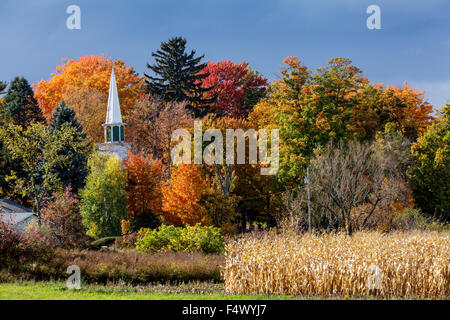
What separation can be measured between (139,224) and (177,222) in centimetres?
265

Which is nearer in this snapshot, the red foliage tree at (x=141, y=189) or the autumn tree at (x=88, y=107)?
the red foliage tree at (x=141, y=189)

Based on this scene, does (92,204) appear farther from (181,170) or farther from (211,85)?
(211,85)

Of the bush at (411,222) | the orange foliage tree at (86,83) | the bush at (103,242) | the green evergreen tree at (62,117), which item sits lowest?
the bush at (103,242)

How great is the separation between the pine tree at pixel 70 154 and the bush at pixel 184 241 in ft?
40.4

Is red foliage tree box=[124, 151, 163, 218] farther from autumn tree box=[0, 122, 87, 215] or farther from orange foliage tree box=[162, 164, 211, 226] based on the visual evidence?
autumn tree box=[0, 122, 87, 215]

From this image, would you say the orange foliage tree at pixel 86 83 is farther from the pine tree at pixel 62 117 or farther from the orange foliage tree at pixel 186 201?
the orange foliage tree at pixel 186 201

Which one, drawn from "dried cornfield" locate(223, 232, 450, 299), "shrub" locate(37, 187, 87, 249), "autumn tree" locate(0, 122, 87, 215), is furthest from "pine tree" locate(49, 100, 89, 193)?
"dried cornfield" locate(223, 232, 450, 299)

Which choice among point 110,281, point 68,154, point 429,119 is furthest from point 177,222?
point 429,119

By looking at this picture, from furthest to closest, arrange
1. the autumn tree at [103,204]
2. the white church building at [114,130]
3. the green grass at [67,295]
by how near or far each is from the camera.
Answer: the white church building at [114,130], the autumn tree at [103,204], the green grass at [67,295]

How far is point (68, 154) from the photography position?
33375 mm

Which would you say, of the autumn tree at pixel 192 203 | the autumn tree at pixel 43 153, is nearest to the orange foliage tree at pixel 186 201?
the autumn tree at pixel 192 203

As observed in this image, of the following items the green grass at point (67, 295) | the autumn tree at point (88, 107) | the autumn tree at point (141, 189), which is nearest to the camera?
the green grass at point (67, 295)

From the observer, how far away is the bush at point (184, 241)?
21.7 m
